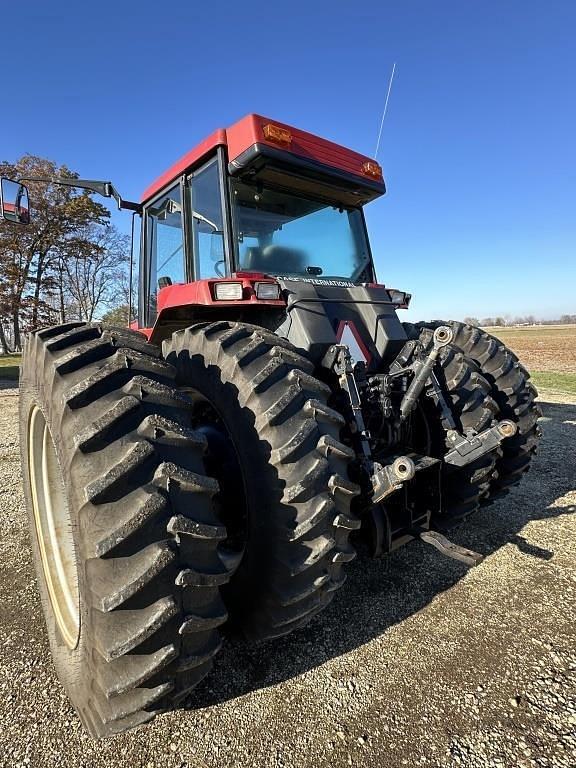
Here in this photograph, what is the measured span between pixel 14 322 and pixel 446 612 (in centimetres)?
2431

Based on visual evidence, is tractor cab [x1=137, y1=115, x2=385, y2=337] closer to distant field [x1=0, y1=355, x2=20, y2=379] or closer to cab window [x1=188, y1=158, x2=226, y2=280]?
cab window [x1=188, y1=158, x2=226, y2=280]

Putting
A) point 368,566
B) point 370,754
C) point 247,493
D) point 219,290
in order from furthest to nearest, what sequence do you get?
point 368,566 → point 219,290 → point 247,493 → point 370,754

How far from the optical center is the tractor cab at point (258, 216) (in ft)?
8.78

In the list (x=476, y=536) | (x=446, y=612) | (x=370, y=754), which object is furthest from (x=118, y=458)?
(x=476, y=536)

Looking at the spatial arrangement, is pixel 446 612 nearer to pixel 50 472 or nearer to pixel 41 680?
pixel 41 680

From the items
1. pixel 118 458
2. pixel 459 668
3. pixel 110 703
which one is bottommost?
pixel 459 668

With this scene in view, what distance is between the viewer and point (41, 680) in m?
2.12

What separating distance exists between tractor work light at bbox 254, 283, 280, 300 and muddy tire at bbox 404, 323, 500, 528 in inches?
45.4

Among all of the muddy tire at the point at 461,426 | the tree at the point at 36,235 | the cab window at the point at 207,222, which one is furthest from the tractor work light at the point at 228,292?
the tree at the point at 36,235

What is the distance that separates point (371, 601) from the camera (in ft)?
8.67

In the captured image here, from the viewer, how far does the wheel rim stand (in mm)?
2342

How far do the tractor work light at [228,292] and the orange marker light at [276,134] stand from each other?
3.24 ft

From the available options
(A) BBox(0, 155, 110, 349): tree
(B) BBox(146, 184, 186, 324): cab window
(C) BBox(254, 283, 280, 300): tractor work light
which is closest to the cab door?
(B) BBox(146, 184, 186, 324): cab window

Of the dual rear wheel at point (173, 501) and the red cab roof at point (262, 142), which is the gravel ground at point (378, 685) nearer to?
the dual rear wheel at point (173, 501)
